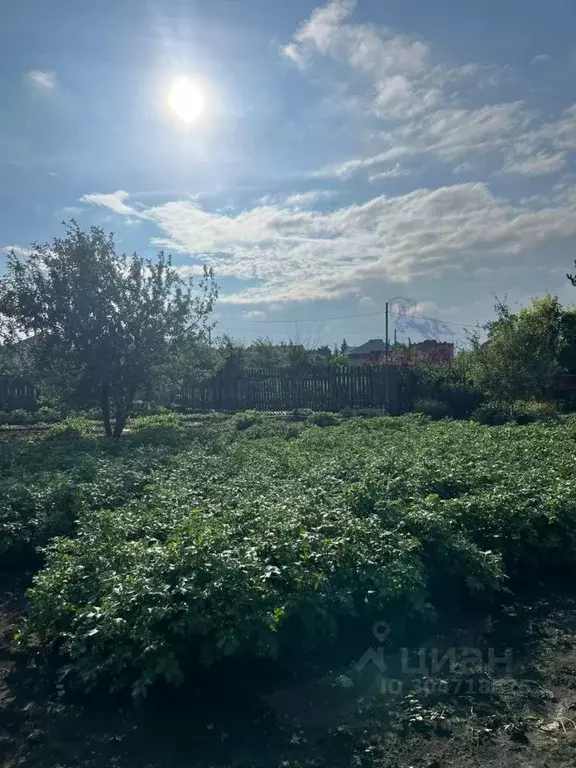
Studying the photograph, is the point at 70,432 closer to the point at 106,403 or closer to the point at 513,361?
the point at 106,403

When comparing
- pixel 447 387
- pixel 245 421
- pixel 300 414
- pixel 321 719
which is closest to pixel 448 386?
pixel 447 387

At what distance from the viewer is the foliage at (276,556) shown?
332 cm

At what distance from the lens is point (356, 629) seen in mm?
3955

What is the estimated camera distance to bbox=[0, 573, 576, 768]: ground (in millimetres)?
2887

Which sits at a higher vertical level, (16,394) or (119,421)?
(16,394)

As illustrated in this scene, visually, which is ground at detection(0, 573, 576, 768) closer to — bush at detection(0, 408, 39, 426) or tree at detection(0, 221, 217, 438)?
tree at detection(0, 221, 217, 438)

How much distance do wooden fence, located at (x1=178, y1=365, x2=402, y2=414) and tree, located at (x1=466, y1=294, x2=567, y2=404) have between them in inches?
147

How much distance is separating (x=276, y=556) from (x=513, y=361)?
534 inches

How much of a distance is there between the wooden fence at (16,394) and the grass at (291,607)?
20.2m

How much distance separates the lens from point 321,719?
317 centimetres

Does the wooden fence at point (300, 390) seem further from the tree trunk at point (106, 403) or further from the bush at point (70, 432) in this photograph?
the tree trunk at point (106, 403)

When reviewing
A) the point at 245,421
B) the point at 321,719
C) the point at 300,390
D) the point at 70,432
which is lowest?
the point at 321,719

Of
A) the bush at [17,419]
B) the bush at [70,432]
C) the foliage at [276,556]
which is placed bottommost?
the foliage at [276,556]

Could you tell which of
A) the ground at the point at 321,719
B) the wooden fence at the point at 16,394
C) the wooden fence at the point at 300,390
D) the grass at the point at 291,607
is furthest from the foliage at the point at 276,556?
the wooden fence at the point at 16,394
